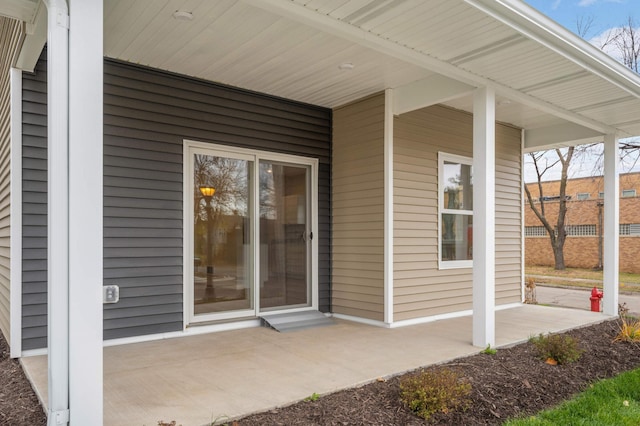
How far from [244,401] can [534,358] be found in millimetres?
2590

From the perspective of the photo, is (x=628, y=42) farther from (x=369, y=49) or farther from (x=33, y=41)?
(x=33, y=41)

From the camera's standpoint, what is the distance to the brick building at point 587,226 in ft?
51.7

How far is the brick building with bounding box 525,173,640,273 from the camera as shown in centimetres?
1575

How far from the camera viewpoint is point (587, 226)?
17.6m

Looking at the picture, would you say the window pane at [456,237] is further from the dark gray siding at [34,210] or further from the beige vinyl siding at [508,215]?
the dark gray siding at [34,210]

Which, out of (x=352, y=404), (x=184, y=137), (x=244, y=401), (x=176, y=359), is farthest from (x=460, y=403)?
(x=184, y=137)

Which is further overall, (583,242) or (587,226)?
(587,226)

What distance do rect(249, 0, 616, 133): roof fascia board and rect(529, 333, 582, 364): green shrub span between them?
94.8 inches

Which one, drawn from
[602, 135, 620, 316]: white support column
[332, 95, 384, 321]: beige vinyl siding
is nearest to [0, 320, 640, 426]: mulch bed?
[332, 95, 384, 321]: beige vinyl siding

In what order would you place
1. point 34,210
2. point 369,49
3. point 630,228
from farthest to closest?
point 630,228 < point 369,49 < point 34,210

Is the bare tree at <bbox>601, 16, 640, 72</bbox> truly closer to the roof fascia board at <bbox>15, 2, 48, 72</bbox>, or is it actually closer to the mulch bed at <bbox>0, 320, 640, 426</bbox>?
the mulch bed at <bbox>0, 320, 640, 426</bbox>

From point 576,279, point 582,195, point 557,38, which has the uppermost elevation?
point 557,38

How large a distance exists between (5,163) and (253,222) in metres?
2.47

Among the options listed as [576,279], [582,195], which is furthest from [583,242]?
[576,279]
